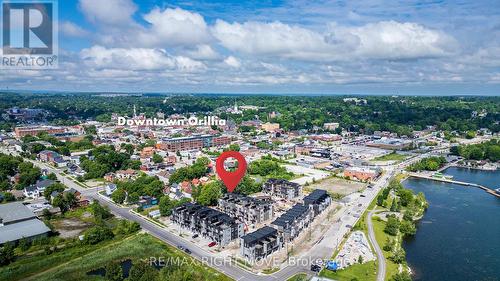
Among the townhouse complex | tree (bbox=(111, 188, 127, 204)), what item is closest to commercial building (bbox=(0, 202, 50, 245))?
tree (bbox=(111, 188, 127, 204))

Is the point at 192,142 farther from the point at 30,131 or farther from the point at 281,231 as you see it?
the point at 281,231

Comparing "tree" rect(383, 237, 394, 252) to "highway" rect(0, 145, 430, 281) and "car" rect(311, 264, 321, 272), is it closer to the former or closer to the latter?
"highway" rect(0, 145, 430, 281)

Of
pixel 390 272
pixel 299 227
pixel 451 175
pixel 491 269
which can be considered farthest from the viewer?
pixel 451 175

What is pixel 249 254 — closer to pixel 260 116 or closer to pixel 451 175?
pixel 451 175

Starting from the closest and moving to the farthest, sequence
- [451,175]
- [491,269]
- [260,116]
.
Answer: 1. [491,269]
2. [451,175]
3. [260,116]

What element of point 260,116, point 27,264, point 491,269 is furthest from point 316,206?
point 260,116
